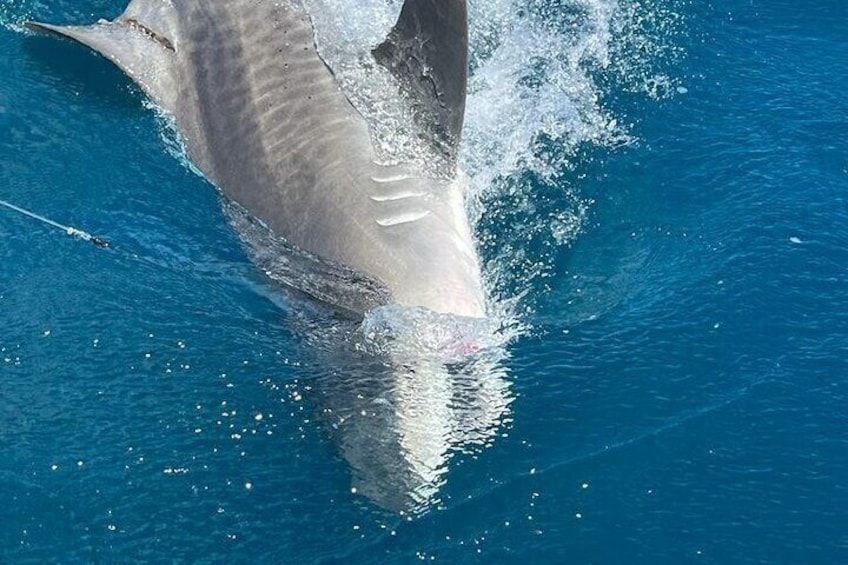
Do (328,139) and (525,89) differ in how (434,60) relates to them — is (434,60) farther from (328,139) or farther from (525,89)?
(525,89)

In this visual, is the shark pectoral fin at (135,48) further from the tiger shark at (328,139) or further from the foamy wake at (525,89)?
the foamy wake at (525,89)

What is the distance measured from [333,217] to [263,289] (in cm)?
54

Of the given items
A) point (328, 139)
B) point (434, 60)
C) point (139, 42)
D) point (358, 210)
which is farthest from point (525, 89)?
point (139, 42)

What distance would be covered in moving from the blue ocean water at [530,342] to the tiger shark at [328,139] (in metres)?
0.26

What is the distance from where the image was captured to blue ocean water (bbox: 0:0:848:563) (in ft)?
16.8

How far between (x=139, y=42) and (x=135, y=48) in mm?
50

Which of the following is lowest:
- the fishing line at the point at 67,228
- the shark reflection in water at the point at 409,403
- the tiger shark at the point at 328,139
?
the shark reflection in water at the point at 409,403

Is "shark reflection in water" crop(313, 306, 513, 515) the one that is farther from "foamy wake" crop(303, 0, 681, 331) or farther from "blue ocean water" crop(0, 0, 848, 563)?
"foamy wake" crop(303, 0, 681, 331)

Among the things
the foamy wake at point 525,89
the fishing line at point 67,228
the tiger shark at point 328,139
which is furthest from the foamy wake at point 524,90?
the fishing line at point 67,228

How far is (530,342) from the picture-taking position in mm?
6039

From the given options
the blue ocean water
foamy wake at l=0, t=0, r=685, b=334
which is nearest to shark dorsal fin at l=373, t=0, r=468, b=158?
foamy wake at l=0, t=0, r=685, b=334

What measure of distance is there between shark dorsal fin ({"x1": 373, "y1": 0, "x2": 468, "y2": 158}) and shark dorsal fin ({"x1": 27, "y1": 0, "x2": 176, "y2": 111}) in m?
1.60

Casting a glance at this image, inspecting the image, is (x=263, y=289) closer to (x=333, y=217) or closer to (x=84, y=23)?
(x=333, y=217)

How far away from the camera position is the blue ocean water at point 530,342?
16.8 feet
